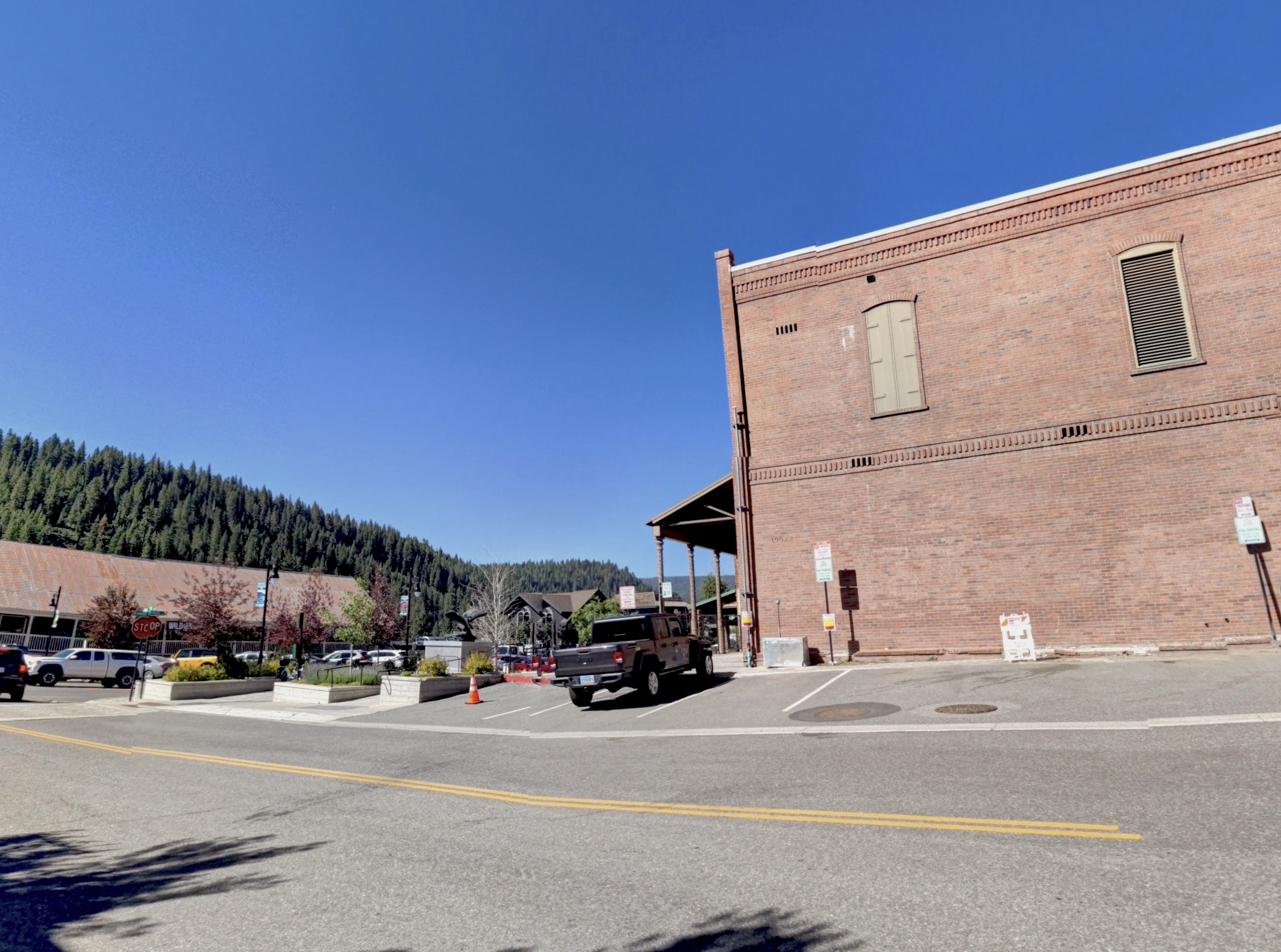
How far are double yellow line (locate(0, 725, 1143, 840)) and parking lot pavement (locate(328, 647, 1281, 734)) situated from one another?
4.71m

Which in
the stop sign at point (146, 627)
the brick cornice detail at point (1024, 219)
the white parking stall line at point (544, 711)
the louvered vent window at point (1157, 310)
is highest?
the brick cornice detail at point (1024, 219)

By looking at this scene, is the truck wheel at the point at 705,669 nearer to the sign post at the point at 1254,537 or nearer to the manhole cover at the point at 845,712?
the manhole cover at the point at 845,712

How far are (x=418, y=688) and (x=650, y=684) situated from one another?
9045mm

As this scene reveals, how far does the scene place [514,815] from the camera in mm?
7254

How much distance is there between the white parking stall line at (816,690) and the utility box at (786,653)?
1875mm

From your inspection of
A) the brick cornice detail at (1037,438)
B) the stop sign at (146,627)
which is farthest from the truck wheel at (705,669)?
the stop sign at (146,627)

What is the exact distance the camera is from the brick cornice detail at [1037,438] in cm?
1780

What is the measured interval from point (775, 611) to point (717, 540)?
518 inches

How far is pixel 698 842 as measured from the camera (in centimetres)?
582

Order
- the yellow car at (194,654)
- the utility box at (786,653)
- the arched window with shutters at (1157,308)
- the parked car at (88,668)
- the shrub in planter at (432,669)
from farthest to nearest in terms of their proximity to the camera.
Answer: the yellow car at (194,654) → the parked car at (88,668) → the shrub in planter at (432,669) → the utility box at (786,653) → the arched window with shutters at (1157,308)

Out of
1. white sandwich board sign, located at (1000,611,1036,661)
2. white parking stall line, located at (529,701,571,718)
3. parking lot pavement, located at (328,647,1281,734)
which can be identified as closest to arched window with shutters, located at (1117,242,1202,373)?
white sandwich board sign, located at (1000,611,1036,661)

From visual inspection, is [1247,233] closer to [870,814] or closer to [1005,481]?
[1005,481]

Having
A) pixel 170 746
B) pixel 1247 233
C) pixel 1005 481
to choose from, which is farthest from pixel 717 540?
pixel 170 746

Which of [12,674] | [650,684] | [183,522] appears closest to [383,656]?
[12,674]
